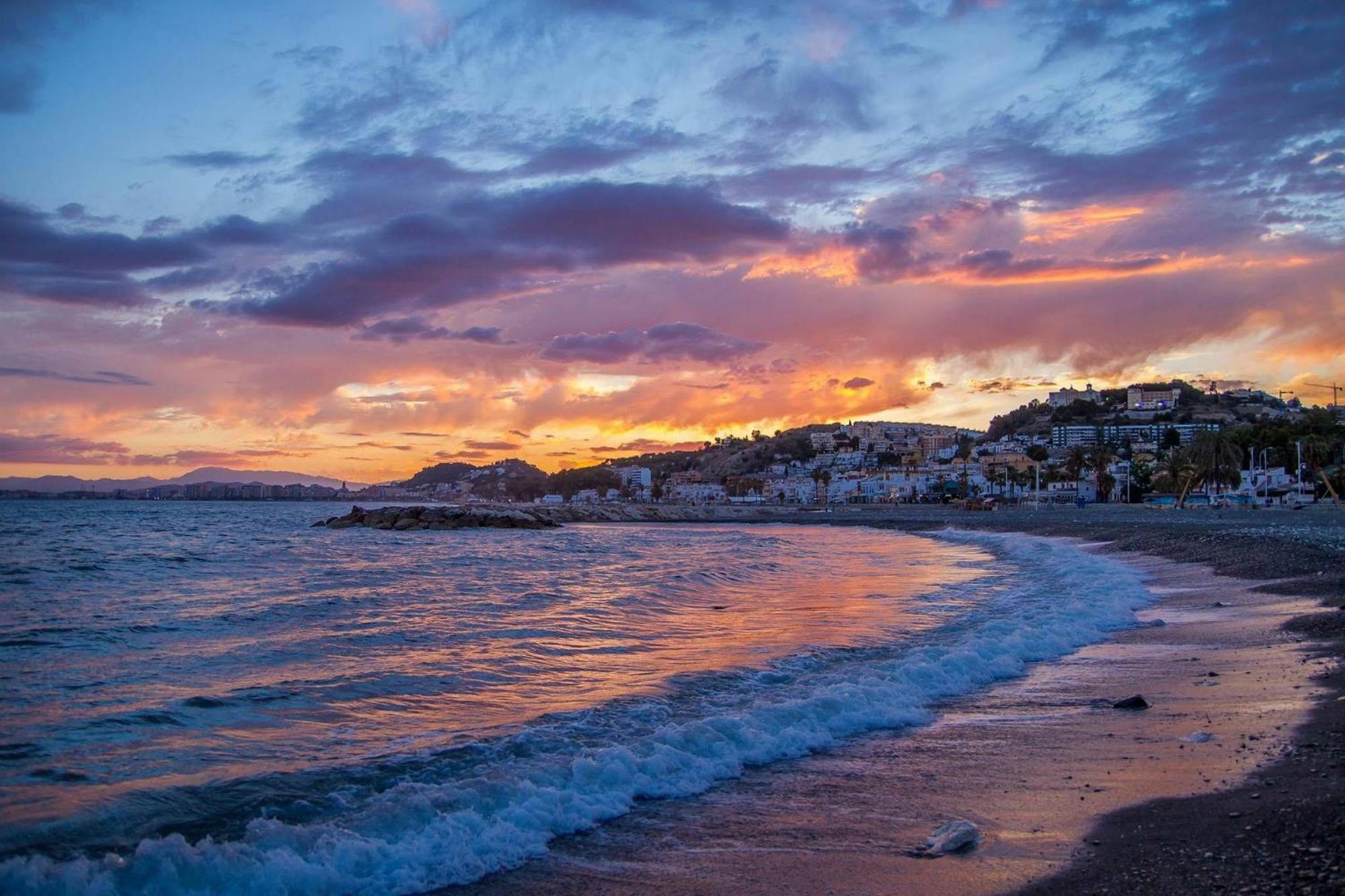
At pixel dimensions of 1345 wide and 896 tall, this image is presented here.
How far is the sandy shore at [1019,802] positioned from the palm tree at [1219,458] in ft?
242

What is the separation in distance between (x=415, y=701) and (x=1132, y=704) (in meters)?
7.25

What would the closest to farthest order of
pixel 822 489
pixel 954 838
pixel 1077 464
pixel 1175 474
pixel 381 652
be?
pixel 954 838 → pixel 381 652 → pixel 1175 474 → pixel 1077 464 → pixel 822 489

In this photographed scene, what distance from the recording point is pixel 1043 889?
4.52 meters

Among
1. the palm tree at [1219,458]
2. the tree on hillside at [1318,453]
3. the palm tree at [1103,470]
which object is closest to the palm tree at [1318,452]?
the tree on hillside at [1318,453]

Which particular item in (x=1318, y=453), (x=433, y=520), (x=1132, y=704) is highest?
(x=1318, y=453)

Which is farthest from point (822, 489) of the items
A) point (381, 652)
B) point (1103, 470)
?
point (381, 652)

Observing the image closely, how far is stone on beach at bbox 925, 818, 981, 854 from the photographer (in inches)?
203

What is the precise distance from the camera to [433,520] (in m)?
71.4

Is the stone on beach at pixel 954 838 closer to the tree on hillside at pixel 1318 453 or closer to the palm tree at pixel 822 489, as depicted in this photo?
the tree on hillside at pixel 1318 453

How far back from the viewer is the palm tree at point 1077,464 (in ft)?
367

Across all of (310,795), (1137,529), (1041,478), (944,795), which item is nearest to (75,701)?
(310,795)

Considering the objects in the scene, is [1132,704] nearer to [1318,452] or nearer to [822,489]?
[1318,452]

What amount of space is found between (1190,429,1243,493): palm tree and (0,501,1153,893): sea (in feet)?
201

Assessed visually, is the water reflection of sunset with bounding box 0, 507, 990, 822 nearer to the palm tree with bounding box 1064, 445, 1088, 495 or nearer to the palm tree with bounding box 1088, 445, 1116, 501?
the palm tree with bounding box 1088, 445, 1116, 501
